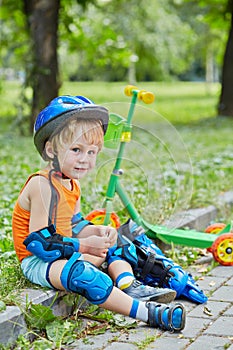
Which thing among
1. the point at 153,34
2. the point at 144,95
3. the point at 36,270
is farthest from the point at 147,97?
the point at 153,34

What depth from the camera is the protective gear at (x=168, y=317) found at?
398 cm

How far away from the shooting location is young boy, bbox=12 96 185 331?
13.2ft

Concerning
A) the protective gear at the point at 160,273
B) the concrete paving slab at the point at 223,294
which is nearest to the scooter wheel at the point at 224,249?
the concrete paving slab at the point at 223,294

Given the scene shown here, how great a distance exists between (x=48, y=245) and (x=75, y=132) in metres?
0.61

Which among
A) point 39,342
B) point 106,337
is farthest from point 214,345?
point 39,342

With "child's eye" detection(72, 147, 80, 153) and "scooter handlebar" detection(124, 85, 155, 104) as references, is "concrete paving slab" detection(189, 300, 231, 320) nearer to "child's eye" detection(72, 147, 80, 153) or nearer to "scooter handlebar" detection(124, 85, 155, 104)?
"child's eye" detection(72, 147, 80, 153)

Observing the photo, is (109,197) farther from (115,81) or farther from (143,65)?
(115,81)

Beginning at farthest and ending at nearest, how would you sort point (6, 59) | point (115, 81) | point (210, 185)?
point (115, 81)
point (6, 59)
point (210, 185)

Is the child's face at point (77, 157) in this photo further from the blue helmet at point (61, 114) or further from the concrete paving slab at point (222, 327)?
the concrete paving slab at point (222, 327)

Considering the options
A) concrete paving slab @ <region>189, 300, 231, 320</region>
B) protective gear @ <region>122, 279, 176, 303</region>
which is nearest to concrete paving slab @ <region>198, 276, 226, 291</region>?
concrete paving slab @ <region>189, 300, 231, 320</region>

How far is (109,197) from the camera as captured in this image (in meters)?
4.96

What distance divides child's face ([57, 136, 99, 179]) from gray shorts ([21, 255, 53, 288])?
0.49m

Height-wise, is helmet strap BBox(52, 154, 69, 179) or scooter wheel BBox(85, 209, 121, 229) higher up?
helmet strap BBox(52, 154, 69, 179)

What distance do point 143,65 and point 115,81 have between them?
8616mm
